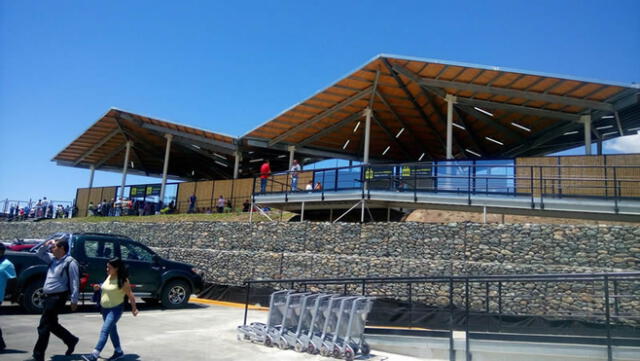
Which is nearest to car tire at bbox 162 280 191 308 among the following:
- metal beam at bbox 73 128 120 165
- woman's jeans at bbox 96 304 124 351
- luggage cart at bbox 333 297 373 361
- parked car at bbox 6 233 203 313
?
parked car at bbox 6 233 203 313

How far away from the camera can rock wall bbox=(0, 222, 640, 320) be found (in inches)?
322

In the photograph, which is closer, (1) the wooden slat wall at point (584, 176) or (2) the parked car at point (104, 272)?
(2) the parked car at point (104, 272)

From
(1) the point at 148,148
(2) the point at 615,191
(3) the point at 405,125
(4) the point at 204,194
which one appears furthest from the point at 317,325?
(1) the point at 148,148

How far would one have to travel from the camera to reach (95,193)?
33.9 meters

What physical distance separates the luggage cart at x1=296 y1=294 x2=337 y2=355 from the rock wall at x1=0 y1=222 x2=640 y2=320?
1.82 metres

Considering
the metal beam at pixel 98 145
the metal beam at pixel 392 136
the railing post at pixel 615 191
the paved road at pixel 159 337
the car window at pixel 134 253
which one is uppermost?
the metal beam at pixel 392 136

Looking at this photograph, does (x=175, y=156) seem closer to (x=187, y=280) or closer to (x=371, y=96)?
(x=371, y=96)

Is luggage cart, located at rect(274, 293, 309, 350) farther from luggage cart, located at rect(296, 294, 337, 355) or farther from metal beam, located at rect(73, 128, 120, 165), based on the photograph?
metal beam, located at rect(73, 128, 120, 165)

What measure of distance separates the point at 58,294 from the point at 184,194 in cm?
2305

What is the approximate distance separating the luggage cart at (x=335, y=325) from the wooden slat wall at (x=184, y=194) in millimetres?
22331

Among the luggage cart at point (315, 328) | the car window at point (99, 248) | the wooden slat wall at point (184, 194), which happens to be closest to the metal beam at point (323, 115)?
the wooden slat wall at point (184, 194)

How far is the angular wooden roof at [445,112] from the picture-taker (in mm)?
19375

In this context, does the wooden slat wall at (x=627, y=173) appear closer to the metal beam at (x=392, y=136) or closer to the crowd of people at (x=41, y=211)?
the metal beam at (x=392, y=136)

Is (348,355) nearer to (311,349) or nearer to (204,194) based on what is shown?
(311,349)
